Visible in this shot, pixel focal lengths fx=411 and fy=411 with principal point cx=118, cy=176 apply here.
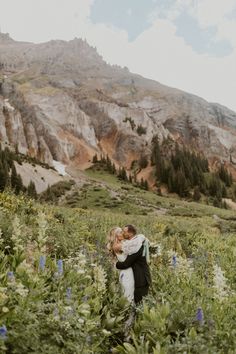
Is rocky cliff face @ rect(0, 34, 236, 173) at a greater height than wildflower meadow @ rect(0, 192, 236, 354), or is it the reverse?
rocky cliff face @ rect(0, 34, 236, 173)

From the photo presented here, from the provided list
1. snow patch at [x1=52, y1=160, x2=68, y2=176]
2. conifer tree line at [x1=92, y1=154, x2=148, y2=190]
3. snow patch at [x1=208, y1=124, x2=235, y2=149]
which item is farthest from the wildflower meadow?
snow patch at [x1=208, y1=124, x2=235, y2=149]

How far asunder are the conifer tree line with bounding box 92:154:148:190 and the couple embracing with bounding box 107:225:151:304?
101 metres

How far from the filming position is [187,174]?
119062mm

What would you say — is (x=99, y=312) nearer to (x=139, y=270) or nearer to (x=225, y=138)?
(x=139, y=270)

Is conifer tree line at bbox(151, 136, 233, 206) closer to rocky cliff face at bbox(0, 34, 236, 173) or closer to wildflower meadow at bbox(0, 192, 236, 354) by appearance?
rocky cliff face at bbox(0, 34, 236, 173)

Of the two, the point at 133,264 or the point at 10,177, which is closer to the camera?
the point at 133,264

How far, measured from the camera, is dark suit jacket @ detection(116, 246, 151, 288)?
23.1ft

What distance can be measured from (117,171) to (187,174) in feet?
67.5

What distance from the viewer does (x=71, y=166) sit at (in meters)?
121

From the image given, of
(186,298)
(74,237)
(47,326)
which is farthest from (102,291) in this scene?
(74,237)

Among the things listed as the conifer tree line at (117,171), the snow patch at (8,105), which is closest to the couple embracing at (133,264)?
the conifer tree line at (117,171)

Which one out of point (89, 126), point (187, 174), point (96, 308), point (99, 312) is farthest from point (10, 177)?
point (89, 126)

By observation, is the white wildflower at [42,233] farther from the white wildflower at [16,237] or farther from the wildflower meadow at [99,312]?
the white wildflower at [16,237]

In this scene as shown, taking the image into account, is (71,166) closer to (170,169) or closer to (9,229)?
(170,169)
